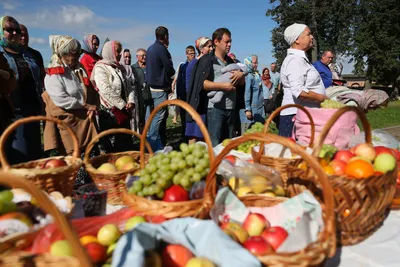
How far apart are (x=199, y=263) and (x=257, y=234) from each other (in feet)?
1.19

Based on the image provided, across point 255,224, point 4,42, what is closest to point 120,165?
point 255,224

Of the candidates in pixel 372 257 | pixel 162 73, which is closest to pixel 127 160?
pixel 372 257

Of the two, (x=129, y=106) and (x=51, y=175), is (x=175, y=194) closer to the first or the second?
(x=51, y=175)

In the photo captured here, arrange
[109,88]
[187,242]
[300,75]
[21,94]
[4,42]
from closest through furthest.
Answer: [187,242]
[300,75]
[4,42]
[21,94]
[109,88]

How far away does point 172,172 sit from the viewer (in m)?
1.49

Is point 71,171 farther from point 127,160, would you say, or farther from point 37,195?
point 37,195

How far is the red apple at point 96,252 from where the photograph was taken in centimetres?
105

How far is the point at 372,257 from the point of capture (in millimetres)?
1320

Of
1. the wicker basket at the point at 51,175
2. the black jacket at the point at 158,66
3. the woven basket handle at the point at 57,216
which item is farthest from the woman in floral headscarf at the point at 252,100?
the woven basket handle at the point at 57,216

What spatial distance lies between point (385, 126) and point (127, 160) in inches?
347

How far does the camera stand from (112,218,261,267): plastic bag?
94cm

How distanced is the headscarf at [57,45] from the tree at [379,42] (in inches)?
1066

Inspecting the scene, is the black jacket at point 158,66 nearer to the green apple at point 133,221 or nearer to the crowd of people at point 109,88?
the crowd of people at point 109,88

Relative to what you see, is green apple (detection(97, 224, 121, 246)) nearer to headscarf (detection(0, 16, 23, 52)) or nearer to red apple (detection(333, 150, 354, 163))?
red apple (detection(333, 150, 354, 163))
